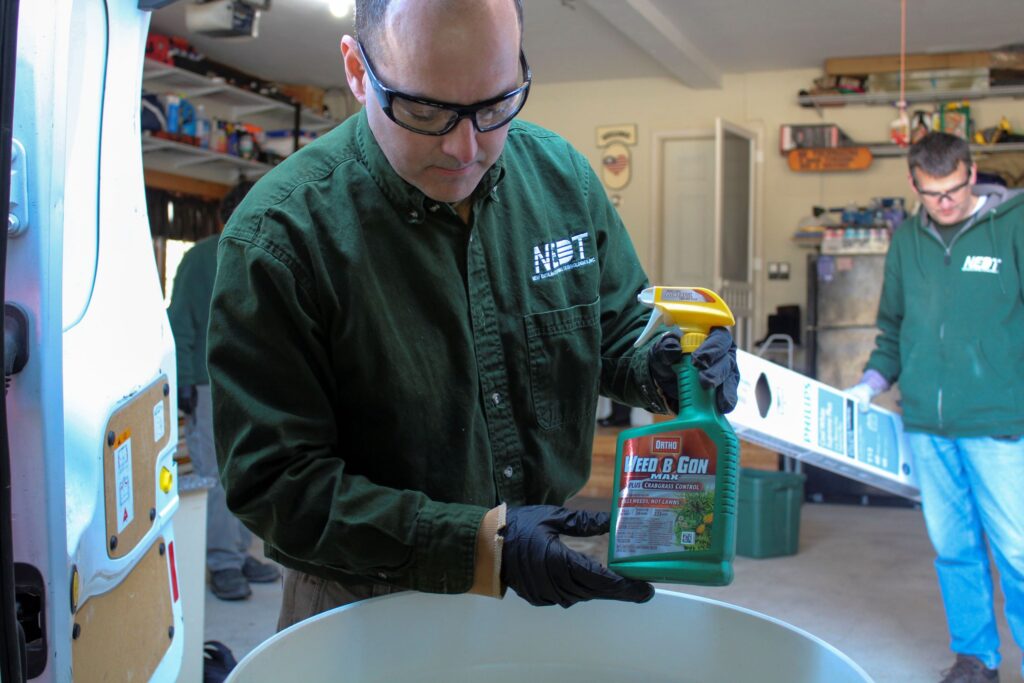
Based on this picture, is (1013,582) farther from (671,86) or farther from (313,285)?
(671,86)

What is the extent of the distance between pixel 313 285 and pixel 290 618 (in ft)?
1.65

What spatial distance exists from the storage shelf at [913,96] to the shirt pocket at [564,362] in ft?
20.7

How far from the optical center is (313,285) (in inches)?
44.9

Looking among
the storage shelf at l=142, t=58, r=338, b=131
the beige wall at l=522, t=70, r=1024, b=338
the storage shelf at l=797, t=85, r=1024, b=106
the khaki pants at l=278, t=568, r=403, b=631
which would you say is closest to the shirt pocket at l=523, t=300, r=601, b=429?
the khaki pants at l=278, t=568, r=403, b=631

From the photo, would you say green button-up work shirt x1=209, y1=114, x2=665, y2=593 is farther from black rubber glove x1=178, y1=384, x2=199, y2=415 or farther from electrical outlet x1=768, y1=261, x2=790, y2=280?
electrical outlet x1=768, y1=261, x2=790, y2=280

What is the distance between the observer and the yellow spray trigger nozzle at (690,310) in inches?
48.9

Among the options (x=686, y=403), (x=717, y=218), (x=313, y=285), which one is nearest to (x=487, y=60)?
(x=313, y=285)

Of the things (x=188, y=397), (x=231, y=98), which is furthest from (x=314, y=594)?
(x=231, y=98)

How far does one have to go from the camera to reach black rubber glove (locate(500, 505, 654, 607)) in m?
1.03

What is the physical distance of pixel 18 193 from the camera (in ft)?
3.30

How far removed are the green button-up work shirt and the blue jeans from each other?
2218mm

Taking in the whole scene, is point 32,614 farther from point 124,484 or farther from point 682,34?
point 682,34

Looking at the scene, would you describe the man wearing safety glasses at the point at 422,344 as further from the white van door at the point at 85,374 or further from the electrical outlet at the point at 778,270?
the electrical outlet at the point at 778,270

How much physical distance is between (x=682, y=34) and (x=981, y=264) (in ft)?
12.8
